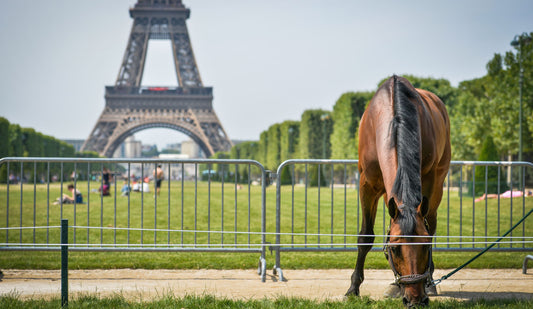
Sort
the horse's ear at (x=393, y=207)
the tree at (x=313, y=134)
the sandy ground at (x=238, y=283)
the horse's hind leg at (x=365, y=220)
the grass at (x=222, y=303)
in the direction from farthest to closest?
the tree at (x=313, y=134) → the sandy ground at (x=238, y=283) → the horse's hind leg at (x=365, y=220) → the grass at (x=222, y=303) → the horse's ear at (x=393, y=207)

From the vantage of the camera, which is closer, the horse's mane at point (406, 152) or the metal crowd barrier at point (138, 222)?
the horse's mane at point (406, 152)

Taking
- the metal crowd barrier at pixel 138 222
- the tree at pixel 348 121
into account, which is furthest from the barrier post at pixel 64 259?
the tree at pixel 348 121

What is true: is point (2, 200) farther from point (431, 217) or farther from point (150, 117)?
point (150, 117)

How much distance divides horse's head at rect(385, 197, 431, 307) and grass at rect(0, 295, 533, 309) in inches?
39.9

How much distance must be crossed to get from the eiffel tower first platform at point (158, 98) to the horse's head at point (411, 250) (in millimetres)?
74332

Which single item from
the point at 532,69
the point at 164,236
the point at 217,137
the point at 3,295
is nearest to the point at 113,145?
the point at 217,137

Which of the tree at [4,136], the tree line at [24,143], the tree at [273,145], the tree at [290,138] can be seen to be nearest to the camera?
the tree at [4,136]

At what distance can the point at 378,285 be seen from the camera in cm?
580

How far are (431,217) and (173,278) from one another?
2871mm

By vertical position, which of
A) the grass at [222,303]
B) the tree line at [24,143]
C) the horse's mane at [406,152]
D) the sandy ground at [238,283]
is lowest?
the sandy ground at [238,283]

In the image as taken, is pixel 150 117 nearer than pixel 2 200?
No

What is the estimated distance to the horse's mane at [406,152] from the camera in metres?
3.46

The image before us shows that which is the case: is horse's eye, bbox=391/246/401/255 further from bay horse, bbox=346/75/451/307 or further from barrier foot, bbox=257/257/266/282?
barrier foot, bbox=257/257/266/282

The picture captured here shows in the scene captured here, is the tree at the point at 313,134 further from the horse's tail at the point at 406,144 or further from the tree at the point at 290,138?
the horse's tail at the point at 406,144
